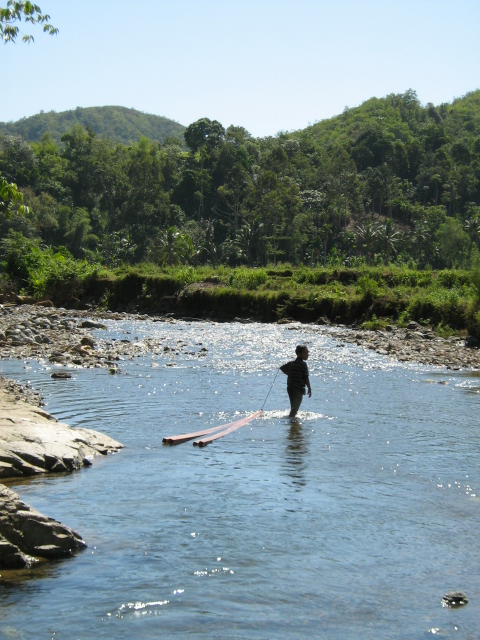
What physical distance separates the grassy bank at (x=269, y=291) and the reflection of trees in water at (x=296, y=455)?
17.5 metres

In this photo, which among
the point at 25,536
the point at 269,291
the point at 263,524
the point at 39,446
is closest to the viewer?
the point at 25,536

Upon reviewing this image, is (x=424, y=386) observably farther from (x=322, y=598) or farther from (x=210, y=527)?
(x=322, y=598)

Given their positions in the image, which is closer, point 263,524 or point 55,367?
point 263,524

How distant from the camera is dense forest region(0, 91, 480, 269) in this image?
79938 millimetres

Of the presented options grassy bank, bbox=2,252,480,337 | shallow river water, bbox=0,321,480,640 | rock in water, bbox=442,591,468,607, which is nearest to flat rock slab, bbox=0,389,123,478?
shallow river water, bbox=0,321,480,640

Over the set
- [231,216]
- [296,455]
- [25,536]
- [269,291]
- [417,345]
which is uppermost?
[231,216]

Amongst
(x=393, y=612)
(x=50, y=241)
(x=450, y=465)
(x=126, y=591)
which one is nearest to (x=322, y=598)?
(x=393, y=612)

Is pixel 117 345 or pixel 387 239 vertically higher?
pixel 387 239

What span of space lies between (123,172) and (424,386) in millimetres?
77698

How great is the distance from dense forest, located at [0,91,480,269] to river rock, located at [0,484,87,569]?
6490cm

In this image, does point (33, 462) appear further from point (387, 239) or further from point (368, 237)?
point (387, 239)

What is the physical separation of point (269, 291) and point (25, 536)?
36813 mm

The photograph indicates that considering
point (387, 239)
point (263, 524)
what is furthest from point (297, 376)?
point (387, 239)

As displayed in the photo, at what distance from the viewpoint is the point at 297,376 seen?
49.1 ft
